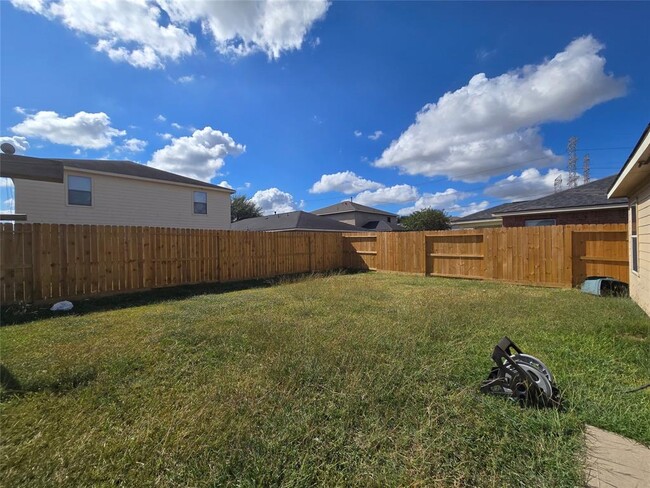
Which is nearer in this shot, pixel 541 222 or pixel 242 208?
pixel 541 222

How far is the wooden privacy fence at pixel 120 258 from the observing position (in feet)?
20.0

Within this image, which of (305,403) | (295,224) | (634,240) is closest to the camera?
(305,403)

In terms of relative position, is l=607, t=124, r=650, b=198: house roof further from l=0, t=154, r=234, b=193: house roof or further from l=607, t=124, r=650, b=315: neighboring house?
l=0, t=154, r=234, b=193: house roof

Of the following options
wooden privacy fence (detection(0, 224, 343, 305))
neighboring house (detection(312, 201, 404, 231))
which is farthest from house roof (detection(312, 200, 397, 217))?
wooden privacy fence (detection(0, 224, 343, 305))

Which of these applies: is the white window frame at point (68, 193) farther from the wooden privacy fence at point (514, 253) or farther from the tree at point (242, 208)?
the tree at point (242, 208)

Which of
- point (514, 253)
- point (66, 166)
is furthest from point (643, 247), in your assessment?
point (66, 166)

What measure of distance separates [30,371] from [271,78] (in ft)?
28.3

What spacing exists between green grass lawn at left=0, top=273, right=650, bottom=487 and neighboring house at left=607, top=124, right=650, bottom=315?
1.16m

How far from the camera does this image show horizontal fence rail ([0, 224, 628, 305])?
249 inches

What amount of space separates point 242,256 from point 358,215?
2477 cm

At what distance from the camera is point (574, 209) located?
37.2 ft

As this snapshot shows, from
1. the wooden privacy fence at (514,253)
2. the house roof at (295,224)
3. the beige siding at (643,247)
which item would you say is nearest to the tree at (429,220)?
the house roof at (295,224)

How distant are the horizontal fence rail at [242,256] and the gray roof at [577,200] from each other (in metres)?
4.25

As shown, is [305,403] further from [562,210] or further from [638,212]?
[562,210]
